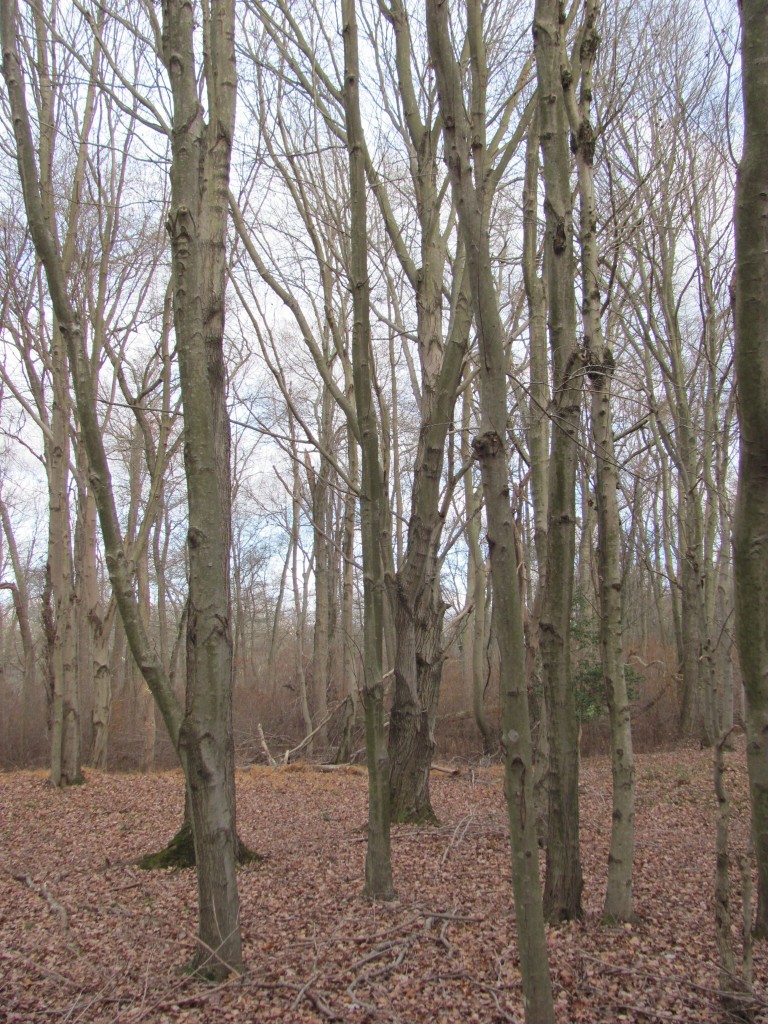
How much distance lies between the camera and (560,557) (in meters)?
3.40

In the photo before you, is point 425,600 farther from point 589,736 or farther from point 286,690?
point 286,690

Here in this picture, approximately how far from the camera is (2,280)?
10000 mm

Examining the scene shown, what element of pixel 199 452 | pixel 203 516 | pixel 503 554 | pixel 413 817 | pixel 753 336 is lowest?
pixel 413 817

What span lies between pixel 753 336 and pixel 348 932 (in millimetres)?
3167

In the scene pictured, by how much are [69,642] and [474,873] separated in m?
6.31

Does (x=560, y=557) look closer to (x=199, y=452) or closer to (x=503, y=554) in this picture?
(x=503, y=554)

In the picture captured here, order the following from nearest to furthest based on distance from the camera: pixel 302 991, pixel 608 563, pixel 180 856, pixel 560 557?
pixel 302 991 → pixel 560 557 → pixel 608 563 → pixel 180 856

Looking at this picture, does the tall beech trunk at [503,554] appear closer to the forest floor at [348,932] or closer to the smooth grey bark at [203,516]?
the forest floor at [348,932]

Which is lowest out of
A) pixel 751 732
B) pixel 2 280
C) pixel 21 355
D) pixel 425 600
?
pixel 751 732

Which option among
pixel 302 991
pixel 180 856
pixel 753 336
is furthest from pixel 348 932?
pixel 753 336

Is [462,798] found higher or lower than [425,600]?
lower

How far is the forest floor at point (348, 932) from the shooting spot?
9.20 feet

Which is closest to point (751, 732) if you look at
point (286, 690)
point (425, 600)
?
point (425, 600)

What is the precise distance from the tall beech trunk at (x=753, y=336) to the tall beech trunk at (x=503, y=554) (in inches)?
36.0
